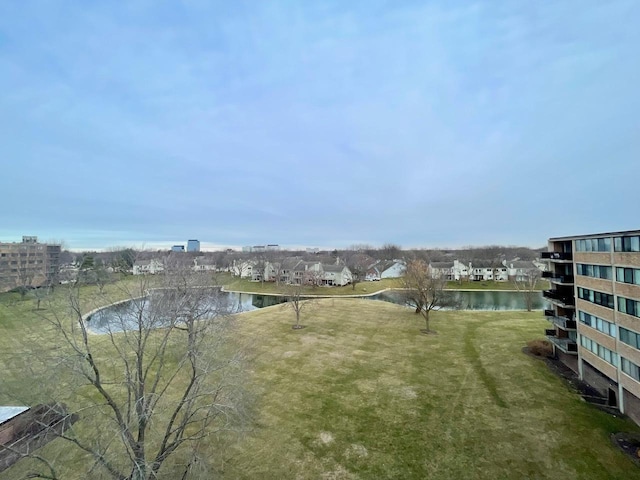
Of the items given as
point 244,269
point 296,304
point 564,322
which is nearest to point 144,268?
point 296,304

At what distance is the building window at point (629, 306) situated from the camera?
17.1m

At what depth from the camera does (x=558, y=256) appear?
26.7m

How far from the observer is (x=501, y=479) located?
13.3 m

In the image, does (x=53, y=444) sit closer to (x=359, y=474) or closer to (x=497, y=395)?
(x=359, y=474)

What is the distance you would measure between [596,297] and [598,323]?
1693 mm

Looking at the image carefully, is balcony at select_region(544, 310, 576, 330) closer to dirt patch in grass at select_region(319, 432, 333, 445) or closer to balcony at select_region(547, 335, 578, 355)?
balcony at select_region(547, 335, 578, 355)

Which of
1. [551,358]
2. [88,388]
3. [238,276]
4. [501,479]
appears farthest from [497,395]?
[238,276]

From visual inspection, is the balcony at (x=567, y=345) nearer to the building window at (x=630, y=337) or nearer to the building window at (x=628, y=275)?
the building window at (x=630, y=337)

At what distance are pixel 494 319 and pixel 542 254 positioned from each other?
48.3ft

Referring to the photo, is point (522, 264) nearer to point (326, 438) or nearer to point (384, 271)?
point (384, 271)

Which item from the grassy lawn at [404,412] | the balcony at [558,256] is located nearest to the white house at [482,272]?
the grassy lawn at [404,412]

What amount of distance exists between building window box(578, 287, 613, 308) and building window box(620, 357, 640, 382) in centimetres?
324

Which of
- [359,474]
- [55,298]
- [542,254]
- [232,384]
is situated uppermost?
[542,254]

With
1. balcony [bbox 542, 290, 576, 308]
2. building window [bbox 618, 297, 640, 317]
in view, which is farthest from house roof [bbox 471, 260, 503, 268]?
building window [bbox 618, 297, 640, 317]
